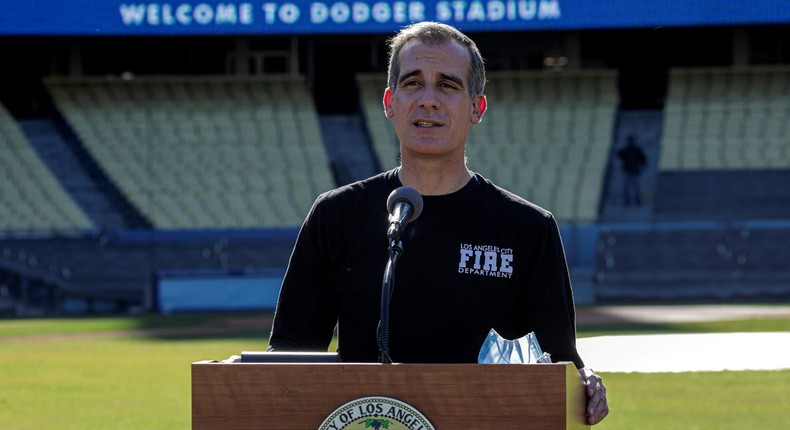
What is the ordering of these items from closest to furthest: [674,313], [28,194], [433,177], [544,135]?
[433,177] → [674,313] → [28,194] → [544,135]

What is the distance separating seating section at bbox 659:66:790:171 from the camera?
1330 inches

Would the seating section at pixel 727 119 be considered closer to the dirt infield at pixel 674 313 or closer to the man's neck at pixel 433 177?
the dirt infield at pixel 674 313

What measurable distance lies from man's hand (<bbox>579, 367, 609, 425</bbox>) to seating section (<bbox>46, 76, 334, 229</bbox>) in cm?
2835

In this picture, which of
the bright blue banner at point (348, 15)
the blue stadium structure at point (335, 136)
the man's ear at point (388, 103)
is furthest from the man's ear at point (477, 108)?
the bright blue banner at point (348, 15)

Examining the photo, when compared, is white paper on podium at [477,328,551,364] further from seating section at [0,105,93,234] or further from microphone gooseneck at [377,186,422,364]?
seating section at [0,105,93,234]

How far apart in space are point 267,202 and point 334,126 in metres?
4.03

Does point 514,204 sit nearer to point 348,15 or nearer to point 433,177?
point 433,177

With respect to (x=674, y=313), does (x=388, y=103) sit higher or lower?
lower

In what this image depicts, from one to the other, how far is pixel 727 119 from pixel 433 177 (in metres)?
32.5

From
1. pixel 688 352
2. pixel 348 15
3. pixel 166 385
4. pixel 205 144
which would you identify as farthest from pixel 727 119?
pixel 166 385

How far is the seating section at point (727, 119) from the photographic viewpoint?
33.8 metres

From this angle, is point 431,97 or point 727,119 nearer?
point 431,97

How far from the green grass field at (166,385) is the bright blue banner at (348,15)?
41.1ft

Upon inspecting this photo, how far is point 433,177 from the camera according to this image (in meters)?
3.97
